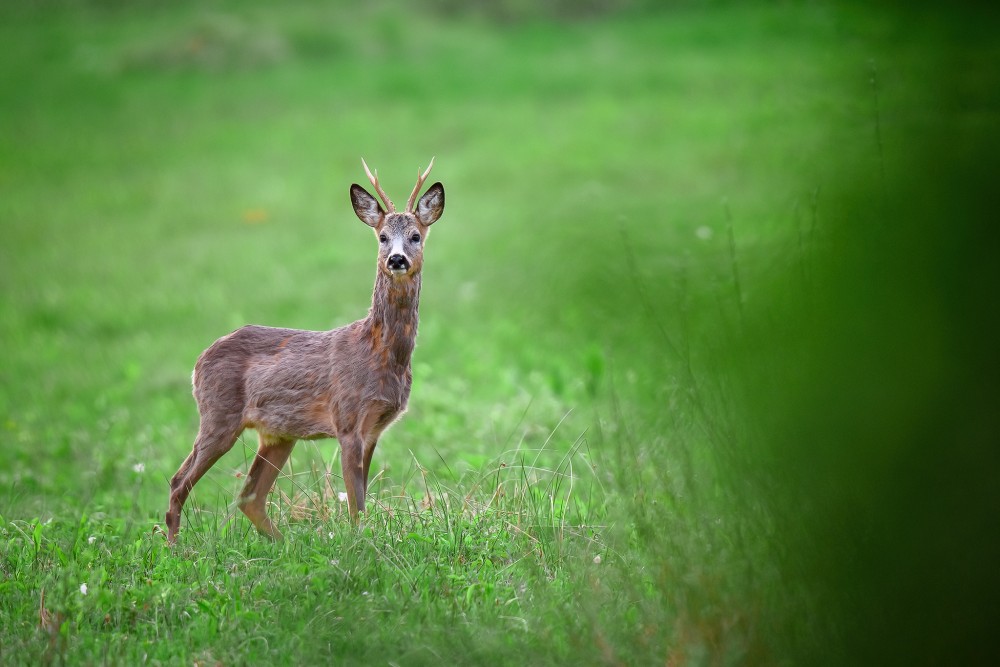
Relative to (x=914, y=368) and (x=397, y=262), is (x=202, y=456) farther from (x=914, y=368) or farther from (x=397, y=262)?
(x=914, y=368)

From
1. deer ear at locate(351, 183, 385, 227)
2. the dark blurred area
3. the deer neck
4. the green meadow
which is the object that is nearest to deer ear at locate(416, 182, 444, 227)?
deer ear at locate(351, 183, 385, 227)

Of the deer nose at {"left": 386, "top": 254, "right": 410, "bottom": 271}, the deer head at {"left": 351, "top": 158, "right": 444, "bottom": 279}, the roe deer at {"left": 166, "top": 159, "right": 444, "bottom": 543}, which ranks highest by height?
the deer head at {"left": 351, "top": 158, "right": 444, "bottom": 279}

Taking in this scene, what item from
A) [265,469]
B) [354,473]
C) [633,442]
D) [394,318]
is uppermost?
[394,318]

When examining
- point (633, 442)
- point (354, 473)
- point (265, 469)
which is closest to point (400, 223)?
point (354, 473)

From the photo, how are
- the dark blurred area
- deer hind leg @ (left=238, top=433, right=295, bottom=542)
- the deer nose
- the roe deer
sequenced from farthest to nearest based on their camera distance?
deer hind leg @ (left=238, top=433, right=295, bottom=542)
the roe deer
the deer nose
the dark blurred area

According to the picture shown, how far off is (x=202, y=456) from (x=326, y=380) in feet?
2.11

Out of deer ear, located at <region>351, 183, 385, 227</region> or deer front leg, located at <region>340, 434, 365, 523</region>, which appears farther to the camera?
deer ear, located at <region>351, 183, 385, 227</region>

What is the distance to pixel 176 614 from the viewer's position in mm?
4438

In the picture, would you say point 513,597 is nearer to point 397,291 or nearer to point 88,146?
point 397,291

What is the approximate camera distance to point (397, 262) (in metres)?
4.79

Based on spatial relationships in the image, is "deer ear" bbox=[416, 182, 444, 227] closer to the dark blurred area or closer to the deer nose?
the deer nose

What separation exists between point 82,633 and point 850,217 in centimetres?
326

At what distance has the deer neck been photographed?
4.97m

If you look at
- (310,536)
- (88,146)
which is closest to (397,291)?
(310,536)
